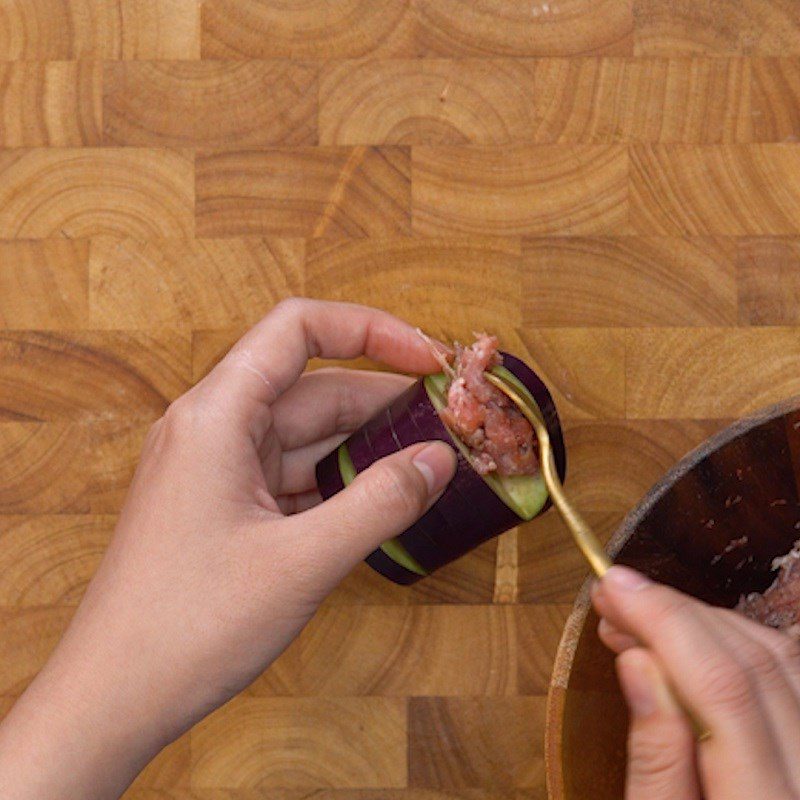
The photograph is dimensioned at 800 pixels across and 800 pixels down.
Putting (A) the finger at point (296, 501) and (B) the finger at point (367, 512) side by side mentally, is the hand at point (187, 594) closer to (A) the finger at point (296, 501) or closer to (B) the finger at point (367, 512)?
(B) the finger at point (367, 512)

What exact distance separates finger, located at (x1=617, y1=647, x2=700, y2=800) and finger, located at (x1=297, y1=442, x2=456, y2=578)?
0.29m

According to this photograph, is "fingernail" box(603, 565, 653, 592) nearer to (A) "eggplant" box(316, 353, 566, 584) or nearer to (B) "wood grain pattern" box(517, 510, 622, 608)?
(A) "eggplant" box(316, 353, 566, 584)

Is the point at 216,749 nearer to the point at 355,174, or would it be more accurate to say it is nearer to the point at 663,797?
the point at 663,797

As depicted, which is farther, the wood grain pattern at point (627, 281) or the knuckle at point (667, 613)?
the wood grain pattern at point (627, 281)

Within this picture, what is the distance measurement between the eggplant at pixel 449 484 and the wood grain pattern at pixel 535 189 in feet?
0.82

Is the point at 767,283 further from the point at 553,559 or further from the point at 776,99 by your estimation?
the point at 553,559

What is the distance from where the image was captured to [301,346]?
1175 mm

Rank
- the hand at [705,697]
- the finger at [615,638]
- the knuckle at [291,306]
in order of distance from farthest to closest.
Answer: the knuckle at [291,306] → the finger at [615,638] → the hand at [705,697]

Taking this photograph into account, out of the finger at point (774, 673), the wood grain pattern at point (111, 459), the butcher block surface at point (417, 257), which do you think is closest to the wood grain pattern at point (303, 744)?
the butcher block surface at point (417, 257)

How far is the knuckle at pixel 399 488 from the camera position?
1.01 m

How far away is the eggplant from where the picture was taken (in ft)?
3.55

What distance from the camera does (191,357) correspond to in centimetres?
131

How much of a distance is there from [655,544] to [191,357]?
0.68 m

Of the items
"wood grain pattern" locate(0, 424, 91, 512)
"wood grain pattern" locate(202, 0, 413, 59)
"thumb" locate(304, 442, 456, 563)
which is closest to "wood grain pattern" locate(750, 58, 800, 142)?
"wood grain pattern" locate(202, 0, 413, 59)
